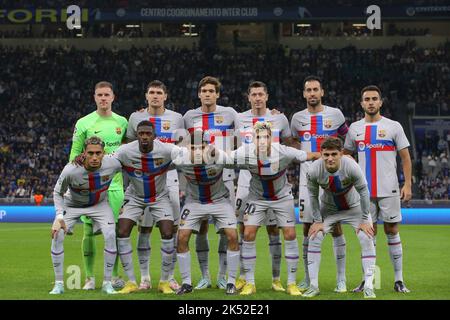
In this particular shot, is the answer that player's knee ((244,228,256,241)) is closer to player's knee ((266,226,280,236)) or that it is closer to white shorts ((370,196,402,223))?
player's knee ((266,226,280,236))

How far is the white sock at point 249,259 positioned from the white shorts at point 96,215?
4.97 ft

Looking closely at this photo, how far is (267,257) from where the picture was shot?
14.9 meters

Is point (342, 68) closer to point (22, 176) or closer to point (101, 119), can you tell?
point (22, 176)

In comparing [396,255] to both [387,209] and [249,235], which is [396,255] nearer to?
[387,209]

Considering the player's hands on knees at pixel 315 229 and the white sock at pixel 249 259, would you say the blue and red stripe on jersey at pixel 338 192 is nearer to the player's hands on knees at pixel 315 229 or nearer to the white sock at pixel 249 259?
the player's hands on knees at pixel 315 229

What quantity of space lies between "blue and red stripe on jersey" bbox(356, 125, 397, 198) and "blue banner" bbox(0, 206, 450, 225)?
14.3 m

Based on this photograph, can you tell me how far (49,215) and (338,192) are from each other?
16.3 meters

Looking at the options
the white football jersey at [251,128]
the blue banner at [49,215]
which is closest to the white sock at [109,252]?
the white football jersey at [251,128]

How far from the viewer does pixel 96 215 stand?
32.7 feet

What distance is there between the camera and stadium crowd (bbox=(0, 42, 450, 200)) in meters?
35.1

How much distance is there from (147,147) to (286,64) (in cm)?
2810

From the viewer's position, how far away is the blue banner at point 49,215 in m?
24.5

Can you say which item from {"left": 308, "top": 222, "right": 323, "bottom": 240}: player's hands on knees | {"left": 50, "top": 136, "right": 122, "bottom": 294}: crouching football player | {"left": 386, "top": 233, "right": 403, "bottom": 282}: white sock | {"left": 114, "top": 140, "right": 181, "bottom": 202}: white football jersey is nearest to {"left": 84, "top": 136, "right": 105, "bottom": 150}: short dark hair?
{"left": 50, "top": 136, "right": 122, "bottom": 294}: crouching football player
